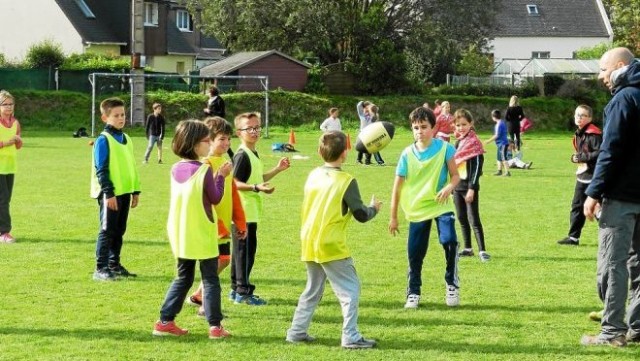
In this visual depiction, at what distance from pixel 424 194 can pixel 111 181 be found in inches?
139

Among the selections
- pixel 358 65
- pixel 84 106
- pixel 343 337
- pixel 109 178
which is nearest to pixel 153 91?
pixel 84 106

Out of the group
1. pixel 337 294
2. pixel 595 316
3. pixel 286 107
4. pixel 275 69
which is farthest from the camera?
pixel 275 69

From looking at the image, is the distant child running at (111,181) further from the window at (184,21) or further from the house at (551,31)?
the house at (551,31)

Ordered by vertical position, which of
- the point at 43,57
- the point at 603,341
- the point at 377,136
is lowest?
the point at 603,341

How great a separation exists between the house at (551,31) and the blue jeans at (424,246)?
80761mm

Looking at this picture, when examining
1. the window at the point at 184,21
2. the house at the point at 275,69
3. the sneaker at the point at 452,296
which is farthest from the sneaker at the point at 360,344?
the window at the point at 184,21

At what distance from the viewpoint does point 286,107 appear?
49156mm

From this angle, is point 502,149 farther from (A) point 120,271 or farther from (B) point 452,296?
(B) point 452,296

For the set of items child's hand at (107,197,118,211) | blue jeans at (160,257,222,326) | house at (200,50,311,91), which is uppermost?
house at (200,50,311,91)

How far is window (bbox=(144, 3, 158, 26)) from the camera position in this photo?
6531 centimetres

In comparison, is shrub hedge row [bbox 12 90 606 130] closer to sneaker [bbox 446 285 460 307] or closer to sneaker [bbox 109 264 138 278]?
sneaker [bbox 109 264 138 278]

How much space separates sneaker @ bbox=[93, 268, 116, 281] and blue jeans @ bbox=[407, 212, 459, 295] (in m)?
3.43

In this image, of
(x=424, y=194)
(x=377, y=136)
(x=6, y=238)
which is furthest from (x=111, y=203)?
(x=6, y=238)

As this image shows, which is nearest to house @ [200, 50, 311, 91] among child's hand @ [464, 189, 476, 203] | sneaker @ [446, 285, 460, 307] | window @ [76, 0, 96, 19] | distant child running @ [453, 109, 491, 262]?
window @ [76, 0, 96, 19]
